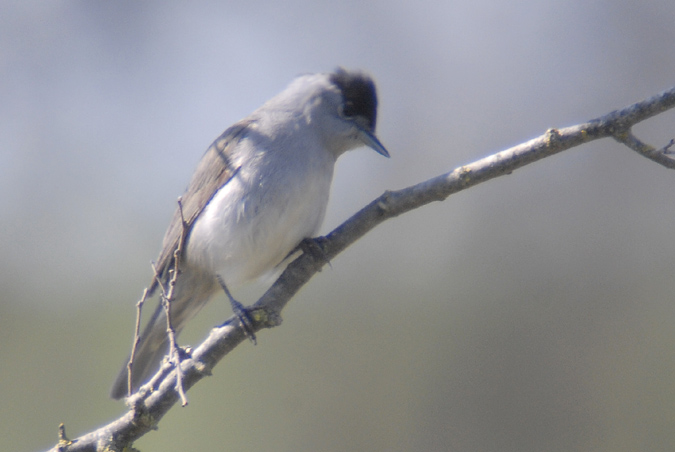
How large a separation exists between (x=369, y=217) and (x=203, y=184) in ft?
4.76

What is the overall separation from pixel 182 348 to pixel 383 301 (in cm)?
590

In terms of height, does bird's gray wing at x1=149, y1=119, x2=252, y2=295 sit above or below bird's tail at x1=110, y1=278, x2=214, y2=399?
above

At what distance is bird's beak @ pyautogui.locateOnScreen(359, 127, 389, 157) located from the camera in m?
3.82

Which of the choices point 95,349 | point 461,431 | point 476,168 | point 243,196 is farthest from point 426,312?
point 476,168

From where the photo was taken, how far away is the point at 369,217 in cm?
257

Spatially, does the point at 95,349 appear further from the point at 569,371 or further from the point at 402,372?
the point at 569,371

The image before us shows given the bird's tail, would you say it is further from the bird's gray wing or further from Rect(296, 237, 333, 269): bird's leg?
Rect(296, 237, 333, 269): bird's leg

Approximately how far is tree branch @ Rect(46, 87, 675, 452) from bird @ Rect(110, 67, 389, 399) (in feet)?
1.93

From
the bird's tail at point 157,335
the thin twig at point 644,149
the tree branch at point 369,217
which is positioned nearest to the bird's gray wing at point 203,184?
the bird's tail at point 157,335

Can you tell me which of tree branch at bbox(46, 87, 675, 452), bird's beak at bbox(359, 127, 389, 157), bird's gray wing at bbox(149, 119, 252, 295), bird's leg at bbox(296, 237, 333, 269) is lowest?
tree branch at bbox(46, 87, 675, 452)

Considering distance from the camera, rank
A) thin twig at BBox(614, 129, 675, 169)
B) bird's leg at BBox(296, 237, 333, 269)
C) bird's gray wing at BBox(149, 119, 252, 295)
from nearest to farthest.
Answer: thin twig at BBox(614, 129, 675, 169)
bird's leg at BBox(296, 237, 333, 269)
bird's gray wing at BBox(149, 119, 252, 295)

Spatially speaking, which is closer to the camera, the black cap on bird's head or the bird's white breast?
the bird's white breast

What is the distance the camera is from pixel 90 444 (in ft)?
7.45

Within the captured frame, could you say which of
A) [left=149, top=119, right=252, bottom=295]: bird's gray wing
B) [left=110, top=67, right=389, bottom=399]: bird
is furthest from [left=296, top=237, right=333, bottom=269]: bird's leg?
[left=149, top=119, right=252, bottom=295]: bird's gray wing
